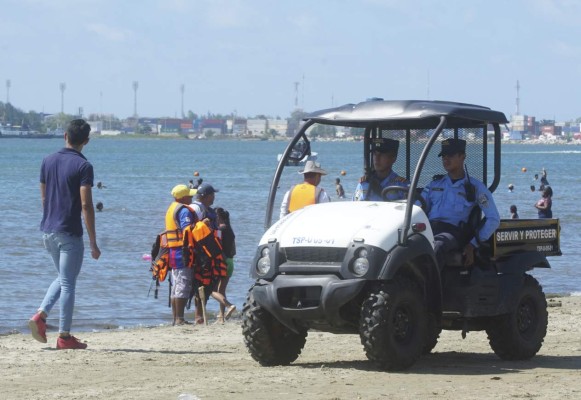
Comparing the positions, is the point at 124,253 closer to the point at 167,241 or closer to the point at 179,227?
the point at 167,241

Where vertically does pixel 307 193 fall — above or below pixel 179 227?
above

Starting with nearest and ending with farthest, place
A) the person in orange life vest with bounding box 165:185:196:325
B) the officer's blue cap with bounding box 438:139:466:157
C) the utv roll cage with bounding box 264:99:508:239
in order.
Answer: the utv roll cage with bounding box 264:99:508:239
the officer's blue cap with bounding box 438:139:466:157
the person in orange life vest with bounding box 165:185:196:325

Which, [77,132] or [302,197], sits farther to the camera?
[302,197]

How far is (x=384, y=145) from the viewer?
36.2ft

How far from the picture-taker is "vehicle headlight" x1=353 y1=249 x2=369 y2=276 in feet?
31.4

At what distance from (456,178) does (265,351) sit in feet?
6.57

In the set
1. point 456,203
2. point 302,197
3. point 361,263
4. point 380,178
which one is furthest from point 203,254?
point 361,263

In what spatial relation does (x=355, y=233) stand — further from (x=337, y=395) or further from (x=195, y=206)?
(x=195, y=206)

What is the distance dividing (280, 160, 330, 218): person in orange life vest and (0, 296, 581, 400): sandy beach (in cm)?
121

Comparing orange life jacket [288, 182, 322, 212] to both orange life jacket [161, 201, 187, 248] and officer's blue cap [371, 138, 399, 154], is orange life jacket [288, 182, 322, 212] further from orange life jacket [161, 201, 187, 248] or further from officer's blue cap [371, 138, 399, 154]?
orange life jacket [161, 201, 187, 248]

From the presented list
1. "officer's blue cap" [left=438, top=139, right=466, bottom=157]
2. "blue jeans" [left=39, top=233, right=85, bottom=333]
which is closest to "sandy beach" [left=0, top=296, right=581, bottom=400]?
"blue jeans" [left=39, top=233, right=85, bottom=333]

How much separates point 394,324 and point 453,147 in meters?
1.61

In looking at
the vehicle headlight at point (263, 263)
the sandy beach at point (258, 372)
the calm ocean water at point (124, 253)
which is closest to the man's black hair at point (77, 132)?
Answer: the sandy beach at point (258, 372)

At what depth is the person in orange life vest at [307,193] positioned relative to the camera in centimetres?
1257
